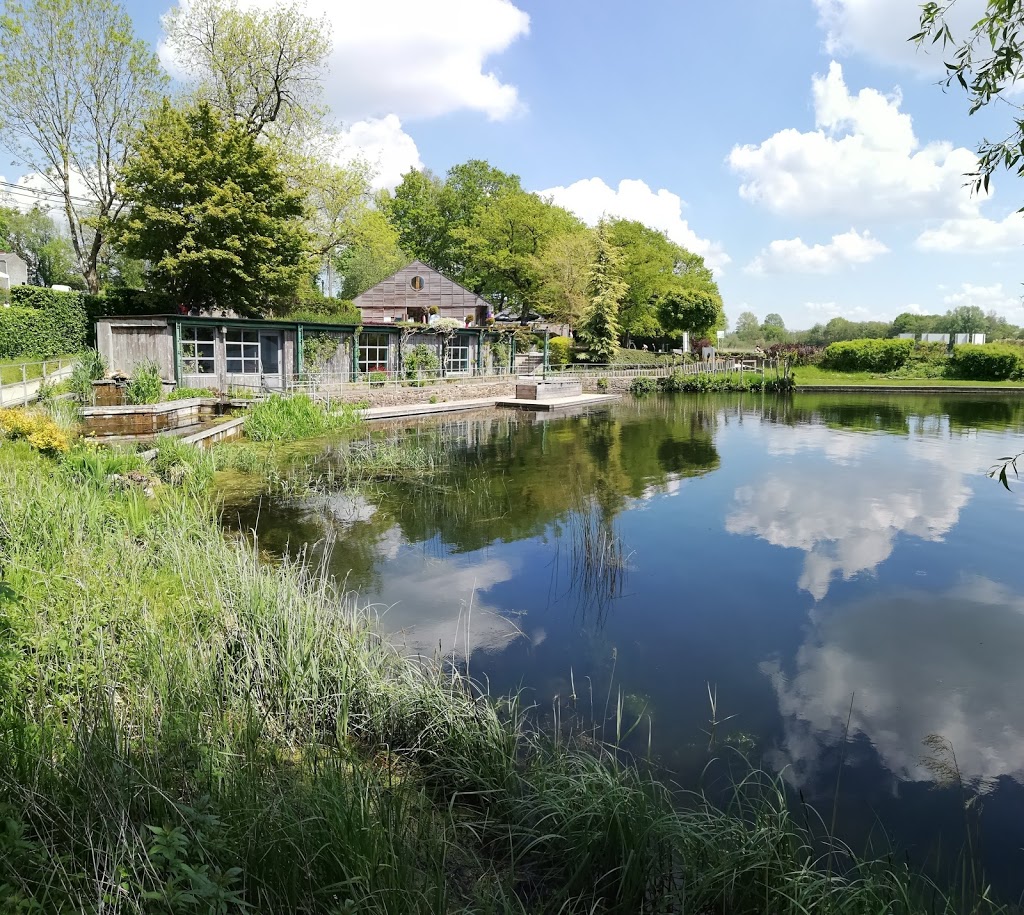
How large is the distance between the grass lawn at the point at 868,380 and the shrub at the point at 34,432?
127ft

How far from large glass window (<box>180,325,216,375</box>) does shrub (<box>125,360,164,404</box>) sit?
8.25 ft

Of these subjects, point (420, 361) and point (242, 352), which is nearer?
point (242, 352)

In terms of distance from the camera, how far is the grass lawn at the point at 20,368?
835 inches

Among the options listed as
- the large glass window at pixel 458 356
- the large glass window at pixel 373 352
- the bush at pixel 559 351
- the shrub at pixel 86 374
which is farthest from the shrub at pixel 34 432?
the bush at pixel 559 351

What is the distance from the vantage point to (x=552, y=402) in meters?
31.6

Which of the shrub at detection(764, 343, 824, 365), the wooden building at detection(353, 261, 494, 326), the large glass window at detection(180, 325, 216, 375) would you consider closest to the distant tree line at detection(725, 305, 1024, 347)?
the shrub at detection(764, 343, 824, 365)

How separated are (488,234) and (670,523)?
4288 centimetres

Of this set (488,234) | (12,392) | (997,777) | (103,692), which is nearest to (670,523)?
(997,777)

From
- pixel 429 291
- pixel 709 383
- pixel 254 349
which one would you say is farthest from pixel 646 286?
pixel 254 349

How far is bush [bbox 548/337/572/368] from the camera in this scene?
149 ft

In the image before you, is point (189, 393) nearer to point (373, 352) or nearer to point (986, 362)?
point (373, 352)

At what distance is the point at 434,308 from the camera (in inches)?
1601

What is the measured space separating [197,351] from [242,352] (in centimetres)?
159

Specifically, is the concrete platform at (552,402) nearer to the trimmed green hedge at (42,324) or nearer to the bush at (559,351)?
the bush at (559,351)
